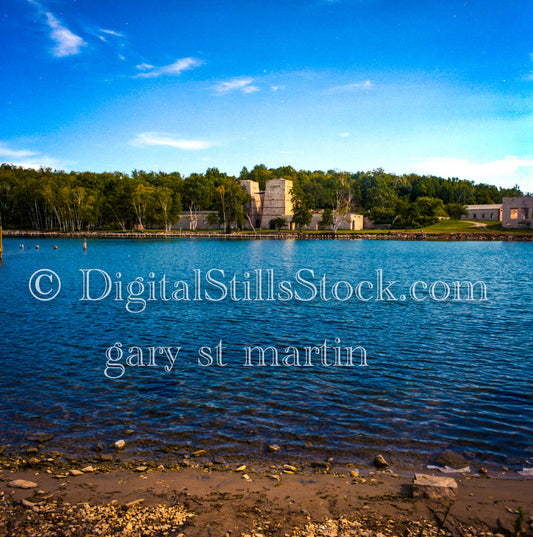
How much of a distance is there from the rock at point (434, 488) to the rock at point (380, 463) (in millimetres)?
1203

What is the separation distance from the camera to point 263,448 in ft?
27.6

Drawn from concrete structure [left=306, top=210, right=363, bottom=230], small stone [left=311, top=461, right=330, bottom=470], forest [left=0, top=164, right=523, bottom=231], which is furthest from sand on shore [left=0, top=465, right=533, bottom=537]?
concrete structure [left=306, top=210, right=363, bottom=230]

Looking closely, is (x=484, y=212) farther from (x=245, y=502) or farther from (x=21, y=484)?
(x=21, y=484)

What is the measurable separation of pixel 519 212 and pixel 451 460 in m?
132

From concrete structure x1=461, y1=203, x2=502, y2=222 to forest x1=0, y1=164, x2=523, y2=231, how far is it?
6326 mm

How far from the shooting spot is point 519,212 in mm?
121000

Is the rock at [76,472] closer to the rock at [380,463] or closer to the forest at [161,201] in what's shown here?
the rock at [380,463]

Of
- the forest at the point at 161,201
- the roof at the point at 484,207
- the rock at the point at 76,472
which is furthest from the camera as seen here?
the roof at the point at 484,207

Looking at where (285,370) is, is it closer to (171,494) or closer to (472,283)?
(171,494)

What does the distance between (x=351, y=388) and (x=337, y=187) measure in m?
144

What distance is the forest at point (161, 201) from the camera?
12438 centimetres

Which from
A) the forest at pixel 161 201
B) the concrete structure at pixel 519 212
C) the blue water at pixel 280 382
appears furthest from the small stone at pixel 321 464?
the concrete structure at pixel 519 212

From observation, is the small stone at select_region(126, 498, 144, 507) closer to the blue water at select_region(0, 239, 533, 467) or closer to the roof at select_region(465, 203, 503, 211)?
the blue water at select_region(0, 239, 533, 467)

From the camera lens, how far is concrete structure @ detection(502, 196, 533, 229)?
119500mm
